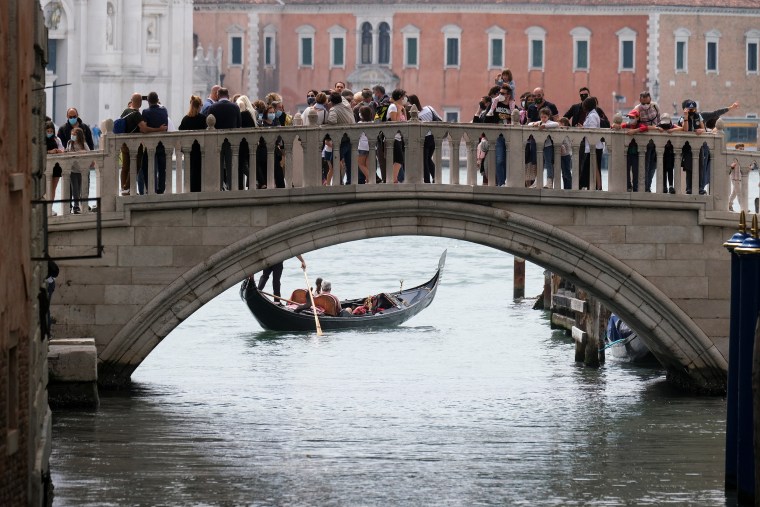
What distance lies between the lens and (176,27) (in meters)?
55.3

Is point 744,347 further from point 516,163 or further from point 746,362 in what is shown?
point 516,163

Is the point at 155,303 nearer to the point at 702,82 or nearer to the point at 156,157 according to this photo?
the point at 156,157

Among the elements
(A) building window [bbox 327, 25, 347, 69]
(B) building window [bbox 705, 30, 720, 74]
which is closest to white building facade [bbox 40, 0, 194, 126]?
(A) building window [bbox 327, 25, 347, 69]

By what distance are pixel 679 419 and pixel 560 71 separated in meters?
47.1

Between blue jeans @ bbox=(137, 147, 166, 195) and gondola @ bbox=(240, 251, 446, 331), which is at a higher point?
blue jeans @ bbox=(137, 147, 166, 195)

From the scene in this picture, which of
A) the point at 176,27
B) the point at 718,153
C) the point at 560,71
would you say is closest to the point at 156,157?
the point at 718,153

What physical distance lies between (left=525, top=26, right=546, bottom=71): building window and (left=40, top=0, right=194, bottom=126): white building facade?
33.9 feet

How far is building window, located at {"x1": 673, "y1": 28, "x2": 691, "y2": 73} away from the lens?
201 ft

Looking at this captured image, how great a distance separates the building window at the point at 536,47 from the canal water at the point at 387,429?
40.8 m

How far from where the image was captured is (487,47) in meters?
60.6

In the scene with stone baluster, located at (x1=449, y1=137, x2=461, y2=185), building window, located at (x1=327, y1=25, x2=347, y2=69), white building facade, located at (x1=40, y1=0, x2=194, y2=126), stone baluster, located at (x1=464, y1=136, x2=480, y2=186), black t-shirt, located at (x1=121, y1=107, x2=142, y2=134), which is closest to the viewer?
stone baluster, located at (x1=449, y1=137, x2=461, y2=185)

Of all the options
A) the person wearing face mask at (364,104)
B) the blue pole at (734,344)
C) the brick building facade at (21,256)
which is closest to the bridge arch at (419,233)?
the person wearing face mask at (364,104)

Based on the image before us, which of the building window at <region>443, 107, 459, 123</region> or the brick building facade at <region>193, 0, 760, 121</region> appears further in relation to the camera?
the building window at <region>443, 107, 459, 123</region>

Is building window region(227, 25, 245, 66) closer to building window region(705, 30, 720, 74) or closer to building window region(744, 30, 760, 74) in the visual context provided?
building window region(705, 30, 720, 74)
